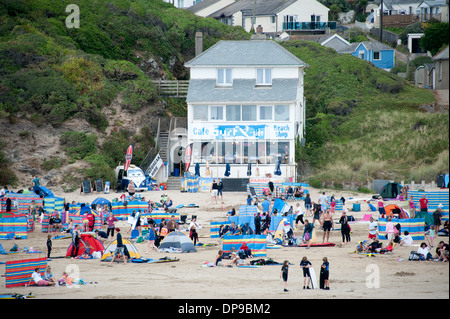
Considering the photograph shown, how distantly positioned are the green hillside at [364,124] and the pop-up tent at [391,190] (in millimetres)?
2758

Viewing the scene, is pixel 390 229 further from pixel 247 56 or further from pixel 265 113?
pixel 247 56

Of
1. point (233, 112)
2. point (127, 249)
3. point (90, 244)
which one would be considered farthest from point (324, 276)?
point (233, 112)

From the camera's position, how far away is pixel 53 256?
26188 mm

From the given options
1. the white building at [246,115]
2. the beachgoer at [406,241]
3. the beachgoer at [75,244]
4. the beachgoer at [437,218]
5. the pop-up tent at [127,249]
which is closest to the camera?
the pop-up tent at [127,249]

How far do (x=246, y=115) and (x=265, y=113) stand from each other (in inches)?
47.2

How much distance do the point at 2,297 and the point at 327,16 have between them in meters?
70.8

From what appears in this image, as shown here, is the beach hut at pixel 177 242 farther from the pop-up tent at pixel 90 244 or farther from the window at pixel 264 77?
the window at pixel 264 77

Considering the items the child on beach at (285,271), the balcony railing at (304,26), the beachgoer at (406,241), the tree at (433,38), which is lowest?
the child on beach at (285,271)

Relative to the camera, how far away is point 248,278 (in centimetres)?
2186

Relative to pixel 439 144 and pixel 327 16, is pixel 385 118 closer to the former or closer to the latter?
pixel 439 144

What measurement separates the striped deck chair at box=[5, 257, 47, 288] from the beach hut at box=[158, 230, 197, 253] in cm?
623

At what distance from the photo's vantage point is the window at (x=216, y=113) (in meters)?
47.6

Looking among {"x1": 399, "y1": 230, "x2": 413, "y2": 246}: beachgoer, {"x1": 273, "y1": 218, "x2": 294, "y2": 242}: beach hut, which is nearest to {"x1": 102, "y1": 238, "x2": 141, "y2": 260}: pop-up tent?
{"x1": 273, "y1": 218, "x2": 294, "y2": 242}: beach hut

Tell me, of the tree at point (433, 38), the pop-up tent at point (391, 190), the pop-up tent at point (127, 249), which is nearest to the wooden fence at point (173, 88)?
the pop-up tent at point (391, 190)
